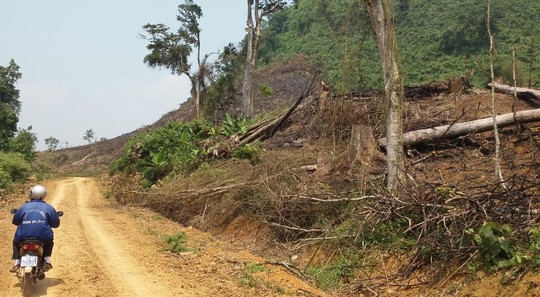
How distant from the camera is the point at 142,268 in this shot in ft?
24.4

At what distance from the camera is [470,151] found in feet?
37.5

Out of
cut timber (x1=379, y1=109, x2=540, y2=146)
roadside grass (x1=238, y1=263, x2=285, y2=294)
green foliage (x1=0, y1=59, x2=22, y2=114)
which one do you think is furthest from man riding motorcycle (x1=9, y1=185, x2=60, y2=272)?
green foliage (x1=0, y1=59, x2=22, y2=114)

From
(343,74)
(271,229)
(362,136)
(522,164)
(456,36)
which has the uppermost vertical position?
(456,36)

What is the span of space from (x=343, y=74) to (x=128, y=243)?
5632mm

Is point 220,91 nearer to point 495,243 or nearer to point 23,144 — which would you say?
point 23,144

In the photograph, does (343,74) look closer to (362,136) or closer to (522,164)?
(362,136)

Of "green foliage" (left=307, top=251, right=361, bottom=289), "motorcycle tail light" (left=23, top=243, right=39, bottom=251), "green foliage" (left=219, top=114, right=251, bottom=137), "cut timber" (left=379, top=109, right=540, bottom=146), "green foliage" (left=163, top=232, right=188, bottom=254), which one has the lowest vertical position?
"green foliage" (left=307, top=251, right=361, bottom=289)

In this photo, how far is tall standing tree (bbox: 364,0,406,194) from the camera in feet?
28.9

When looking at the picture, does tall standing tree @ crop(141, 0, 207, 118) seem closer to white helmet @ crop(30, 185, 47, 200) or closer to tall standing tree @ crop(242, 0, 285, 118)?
tall standing tree @ crop(242, 0, 285, 118)

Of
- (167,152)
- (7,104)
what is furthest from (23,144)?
(167,152)

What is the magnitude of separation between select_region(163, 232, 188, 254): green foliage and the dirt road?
15 cm

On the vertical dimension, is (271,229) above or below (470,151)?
below

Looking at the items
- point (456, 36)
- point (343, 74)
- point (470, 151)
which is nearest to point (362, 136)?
point (343, 74)

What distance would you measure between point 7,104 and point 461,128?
1526 inches
